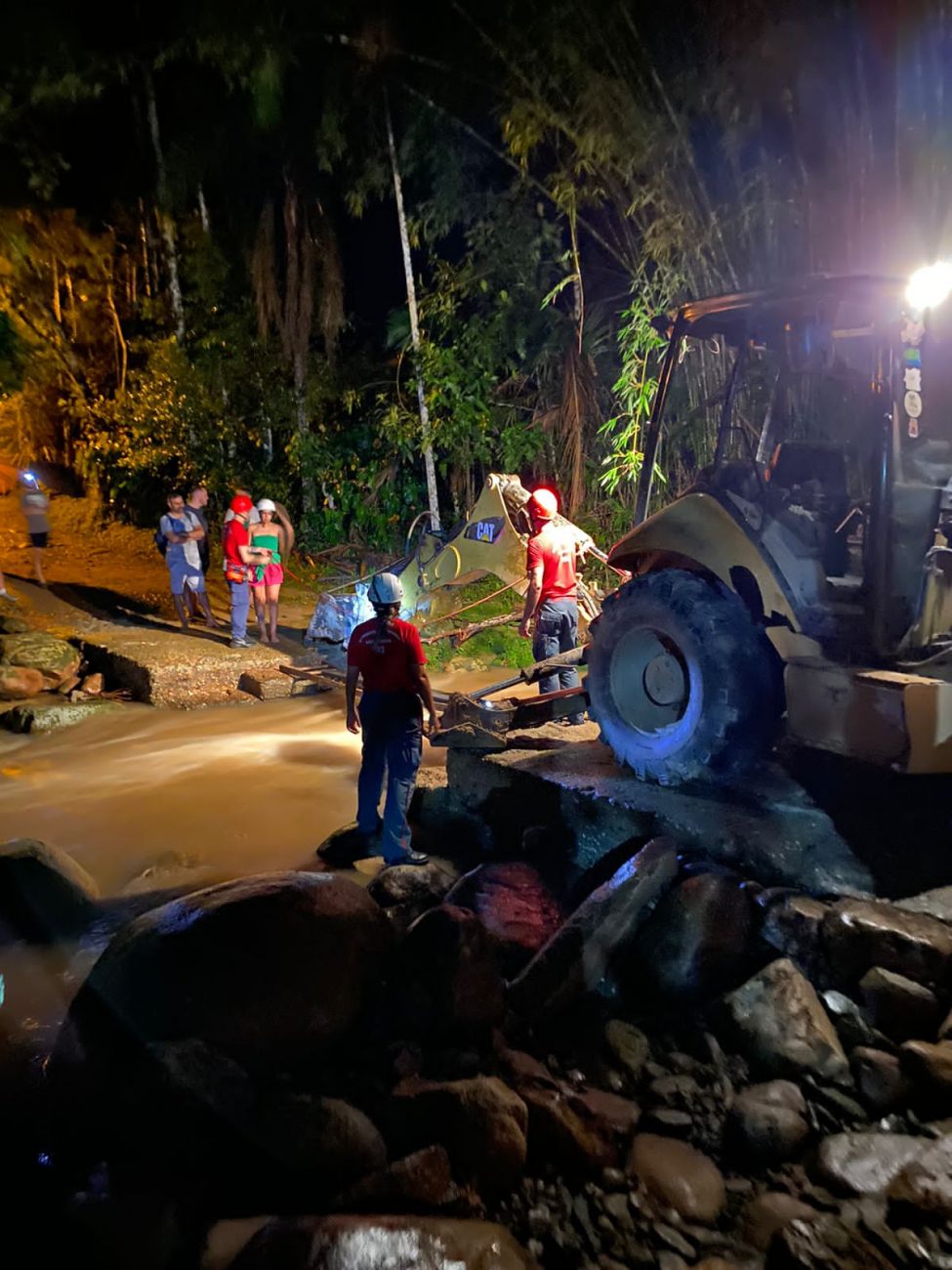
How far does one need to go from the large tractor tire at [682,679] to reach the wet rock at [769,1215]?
202cm

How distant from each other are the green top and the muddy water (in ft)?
6.67

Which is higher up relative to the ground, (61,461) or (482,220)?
(482,220)

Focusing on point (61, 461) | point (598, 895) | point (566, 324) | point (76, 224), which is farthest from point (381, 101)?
point (598, 895)

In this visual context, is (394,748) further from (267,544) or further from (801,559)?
(267,544)

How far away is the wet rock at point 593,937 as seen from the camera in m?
3.71

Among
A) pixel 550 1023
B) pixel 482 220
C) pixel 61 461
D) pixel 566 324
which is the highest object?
pixel 482 220

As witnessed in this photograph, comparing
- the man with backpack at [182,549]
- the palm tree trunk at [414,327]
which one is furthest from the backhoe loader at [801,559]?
the palm tree trunk at [414,327]

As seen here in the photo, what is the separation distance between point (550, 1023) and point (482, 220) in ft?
37.7

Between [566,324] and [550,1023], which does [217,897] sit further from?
[566,324]

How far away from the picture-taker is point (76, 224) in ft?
54.0

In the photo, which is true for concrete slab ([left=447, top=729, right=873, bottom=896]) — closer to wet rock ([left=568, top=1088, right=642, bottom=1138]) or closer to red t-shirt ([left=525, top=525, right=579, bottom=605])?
wet rock ([left=568, top=1088, right=642, bottom=1138])

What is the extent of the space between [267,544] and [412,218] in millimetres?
5931

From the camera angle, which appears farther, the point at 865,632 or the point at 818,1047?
the point at 865,632

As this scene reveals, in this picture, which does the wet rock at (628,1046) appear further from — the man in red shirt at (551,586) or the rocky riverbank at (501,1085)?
the man in red shirt at (551,586)
